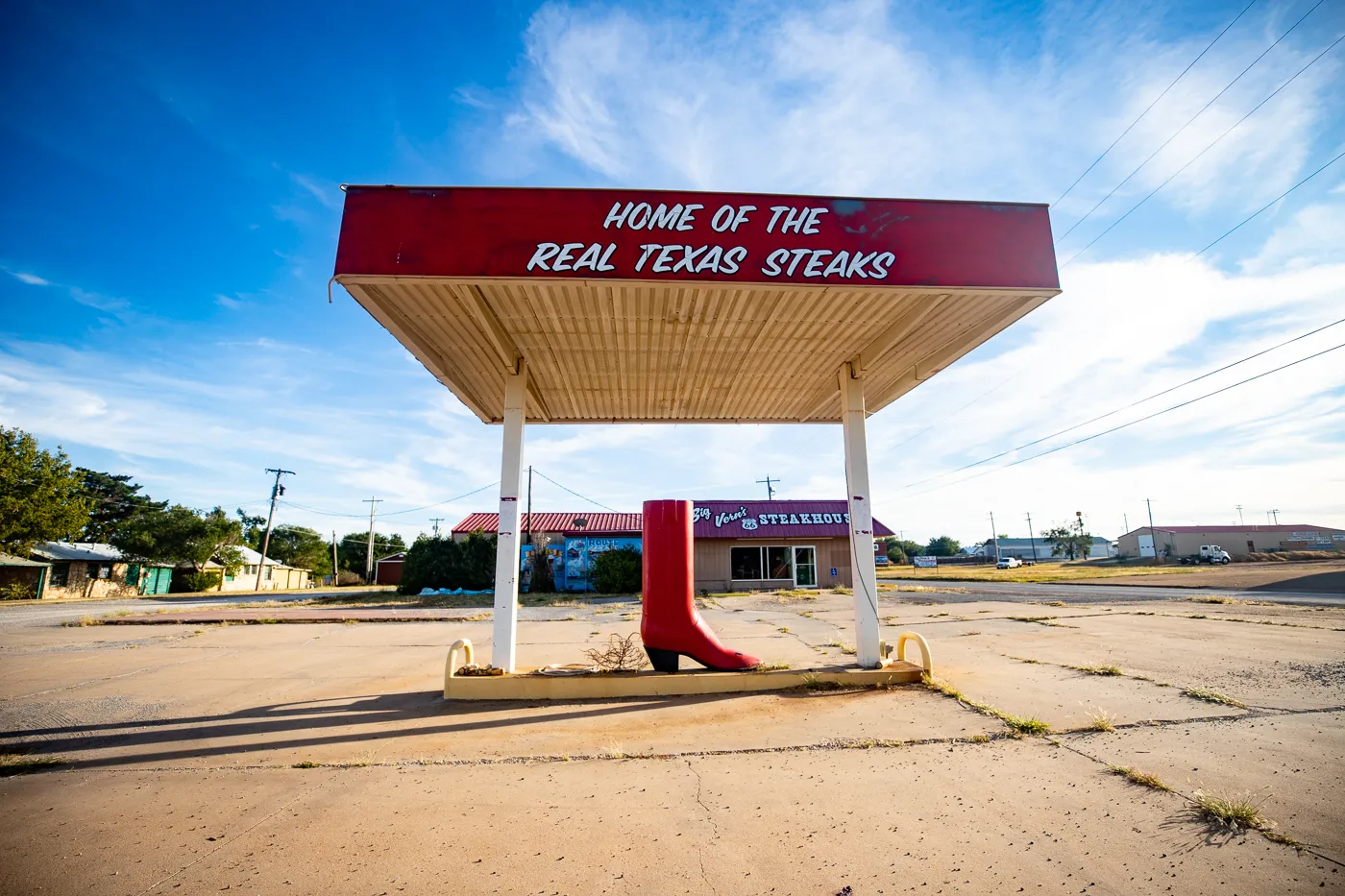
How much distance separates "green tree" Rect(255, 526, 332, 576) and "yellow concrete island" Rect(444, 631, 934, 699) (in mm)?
74105

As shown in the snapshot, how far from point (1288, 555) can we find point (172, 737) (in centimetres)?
9634

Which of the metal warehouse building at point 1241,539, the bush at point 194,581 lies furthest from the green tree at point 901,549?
the bush at point 194,581

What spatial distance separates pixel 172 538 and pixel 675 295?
55.1 meters

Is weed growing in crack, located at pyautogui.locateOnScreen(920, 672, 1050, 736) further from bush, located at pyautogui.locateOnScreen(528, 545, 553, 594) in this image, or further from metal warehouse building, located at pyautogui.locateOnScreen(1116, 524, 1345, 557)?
metal warehouse building, located at pyautogui.locateOnScreen(1116, 524, 1345, 557)

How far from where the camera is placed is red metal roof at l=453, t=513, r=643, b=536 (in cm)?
3456

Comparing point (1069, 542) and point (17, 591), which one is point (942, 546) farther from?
point (17, 591)

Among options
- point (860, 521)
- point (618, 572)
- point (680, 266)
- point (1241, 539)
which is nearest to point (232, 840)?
point (680, 266)

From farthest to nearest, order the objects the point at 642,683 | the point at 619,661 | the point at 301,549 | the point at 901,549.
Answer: the point at 901,549 → the point at 301,549 → the point at 619,661 → the point at 642,683

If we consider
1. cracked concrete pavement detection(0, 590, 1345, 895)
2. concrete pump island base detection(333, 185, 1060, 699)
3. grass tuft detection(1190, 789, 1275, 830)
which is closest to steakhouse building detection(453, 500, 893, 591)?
concrete pump island base detection(333, 185, 1060, 699)

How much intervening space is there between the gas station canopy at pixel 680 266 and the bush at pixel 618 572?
24074mm

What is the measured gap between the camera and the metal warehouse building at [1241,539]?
283 feet

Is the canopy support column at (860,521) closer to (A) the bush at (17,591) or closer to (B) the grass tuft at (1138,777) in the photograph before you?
(B) the grass tuft at (1138,777)

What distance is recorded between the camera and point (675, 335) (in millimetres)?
7641

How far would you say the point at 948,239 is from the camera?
6.36m
